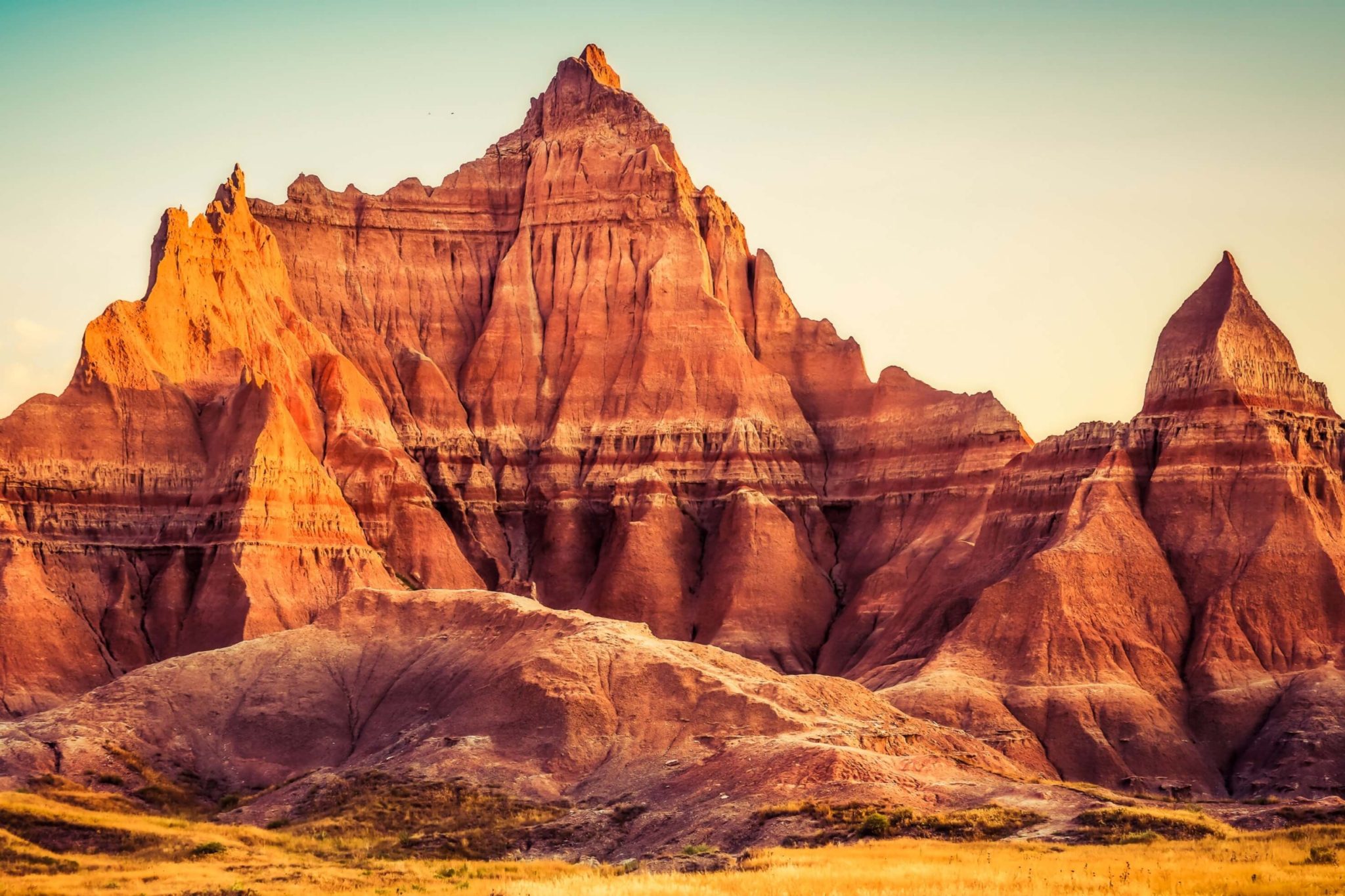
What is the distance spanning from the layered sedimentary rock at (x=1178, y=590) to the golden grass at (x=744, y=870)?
1270 inches

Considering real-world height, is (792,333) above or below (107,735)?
above

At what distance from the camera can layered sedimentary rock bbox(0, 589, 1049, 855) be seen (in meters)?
75.8

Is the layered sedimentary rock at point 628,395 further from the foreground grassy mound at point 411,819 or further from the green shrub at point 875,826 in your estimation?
the green shrub at point 875,826

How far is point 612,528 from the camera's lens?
134 m

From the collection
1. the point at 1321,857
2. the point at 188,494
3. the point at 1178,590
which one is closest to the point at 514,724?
the point at 1321,857

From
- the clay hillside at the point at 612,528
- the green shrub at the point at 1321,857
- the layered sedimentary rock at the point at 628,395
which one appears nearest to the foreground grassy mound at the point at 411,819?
the clay hillside at the point at 612,528

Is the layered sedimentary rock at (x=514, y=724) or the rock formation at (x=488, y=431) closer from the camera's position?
the layered sedimentary rock at (x=514, y=724)

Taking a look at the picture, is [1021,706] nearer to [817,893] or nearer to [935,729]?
[935,729]

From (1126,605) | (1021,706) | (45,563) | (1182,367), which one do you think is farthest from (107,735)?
(1182,367)

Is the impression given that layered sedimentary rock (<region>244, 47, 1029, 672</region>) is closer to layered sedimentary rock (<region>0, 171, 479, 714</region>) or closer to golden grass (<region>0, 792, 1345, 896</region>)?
layered sedimentary rock (<region>0, 171, 479, 714</region>)

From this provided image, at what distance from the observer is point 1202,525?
113438mm

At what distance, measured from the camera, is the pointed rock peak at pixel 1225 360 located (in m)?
116

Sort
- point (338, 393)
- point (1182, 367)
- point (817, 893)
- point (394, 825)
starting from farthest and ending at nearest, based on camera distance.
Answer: point (338, 393) < point (1182, 367) < point (394, 825) < point (817, 893)

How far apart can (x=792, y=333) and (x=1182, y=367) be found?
35156mm
